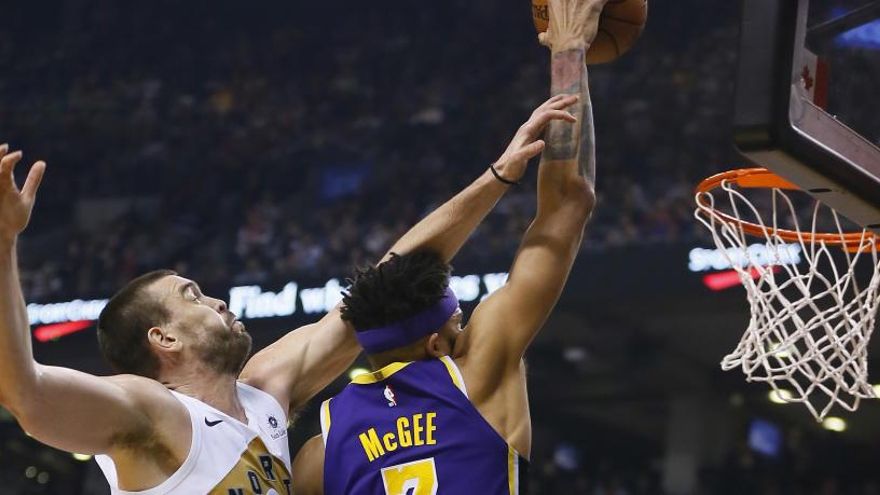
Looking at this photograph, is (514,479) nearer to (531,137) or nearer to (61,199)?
(531,137)

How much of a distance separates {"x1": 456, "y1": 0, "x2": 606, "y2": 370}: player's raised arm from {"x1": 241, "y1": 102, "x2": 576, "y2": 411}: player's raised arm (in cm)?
6

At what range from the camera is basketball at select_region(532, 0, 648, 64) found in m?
3.36

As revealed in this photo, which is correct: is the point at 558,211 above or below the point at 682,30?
above

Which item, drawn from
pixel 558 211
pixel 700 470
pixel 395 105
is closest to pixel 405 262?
pixel 558 211

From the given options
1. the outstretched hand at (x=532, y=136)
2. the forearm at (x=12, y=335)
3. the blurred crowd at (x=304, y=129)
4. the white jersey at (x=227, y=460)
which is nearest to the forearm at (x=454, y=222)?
the outstretched hand at (x=532, y=136)

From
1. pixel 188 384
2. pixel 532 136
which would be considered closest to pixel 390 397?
pixel 188 384

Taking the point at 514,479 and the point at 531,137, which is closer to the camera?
the point at 514,479

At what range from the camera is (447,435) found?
2789 mm

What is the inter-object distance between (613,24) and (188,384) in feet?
4.71

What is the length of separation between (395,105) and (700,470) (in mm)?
5182

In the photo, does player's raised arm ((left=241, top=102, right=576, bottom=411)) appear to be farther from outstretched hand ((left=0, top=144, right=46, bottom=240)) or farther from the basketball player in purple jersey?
outstretched hand ((left=0, top=144, right=46, bottom=240))

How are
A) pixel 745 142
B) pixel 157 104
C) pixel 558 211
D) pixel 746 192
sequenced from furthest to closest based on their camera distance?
1. pixel 157 104
2. pixel 746 192
3. pixel 558 211
4. pixel 745 142

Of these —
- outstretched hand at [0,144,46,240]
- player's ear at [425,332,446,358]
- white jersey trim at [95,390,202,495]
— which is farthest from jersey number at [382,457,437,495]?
outstretched hand at [0,144,46,240]

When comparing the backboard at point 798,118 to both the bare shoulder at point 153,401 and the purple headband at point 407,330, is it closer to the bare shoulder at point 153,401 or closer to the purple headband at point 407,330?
the purple headband at point 407,330
